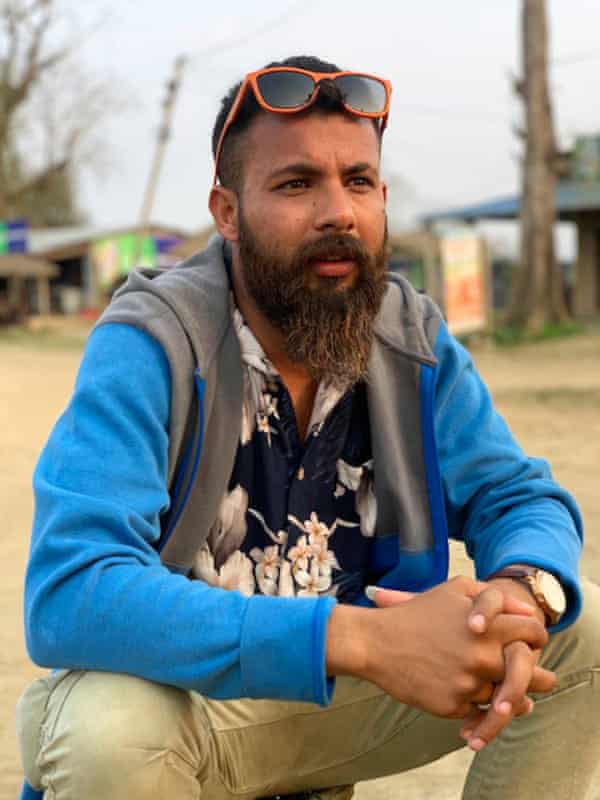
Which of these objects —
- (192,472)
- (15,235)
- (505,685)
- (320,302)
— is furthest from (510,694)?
(15,235)

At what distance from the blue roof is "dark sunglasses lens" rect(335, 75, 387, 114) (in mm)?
21607

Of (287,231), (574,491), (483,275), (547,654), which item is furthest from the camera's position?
(483,275)

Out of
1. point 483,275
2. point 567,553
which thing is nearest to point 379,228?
point 567,553

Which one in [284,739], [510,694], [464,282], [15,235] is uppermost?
[510,694]

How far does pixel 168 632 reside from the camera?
1.70 metres

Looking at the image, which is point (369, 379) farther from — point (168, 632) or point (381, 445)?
point (168, 632)

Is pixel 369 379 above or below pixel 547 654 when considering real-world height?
above

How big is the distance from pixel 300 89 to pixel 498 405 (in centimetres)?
933

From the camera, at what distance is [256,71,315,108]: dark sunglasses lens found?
6.97 ft

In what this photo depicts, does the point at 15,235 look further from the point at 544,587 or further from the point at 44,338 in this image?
the point at 544,587

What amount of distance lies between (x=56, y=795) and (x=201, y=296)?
93cm

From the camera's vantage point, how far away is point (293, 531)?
215 cm

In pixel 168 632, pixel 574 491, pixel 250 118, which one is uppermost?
pixel 250 118

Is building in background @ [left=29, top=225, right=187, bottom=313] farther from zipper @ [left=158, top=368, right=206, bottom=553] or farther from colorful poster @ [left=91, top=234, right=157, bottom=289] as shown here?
zipper @ [left=158, top=368, right=206, bottom=553]
